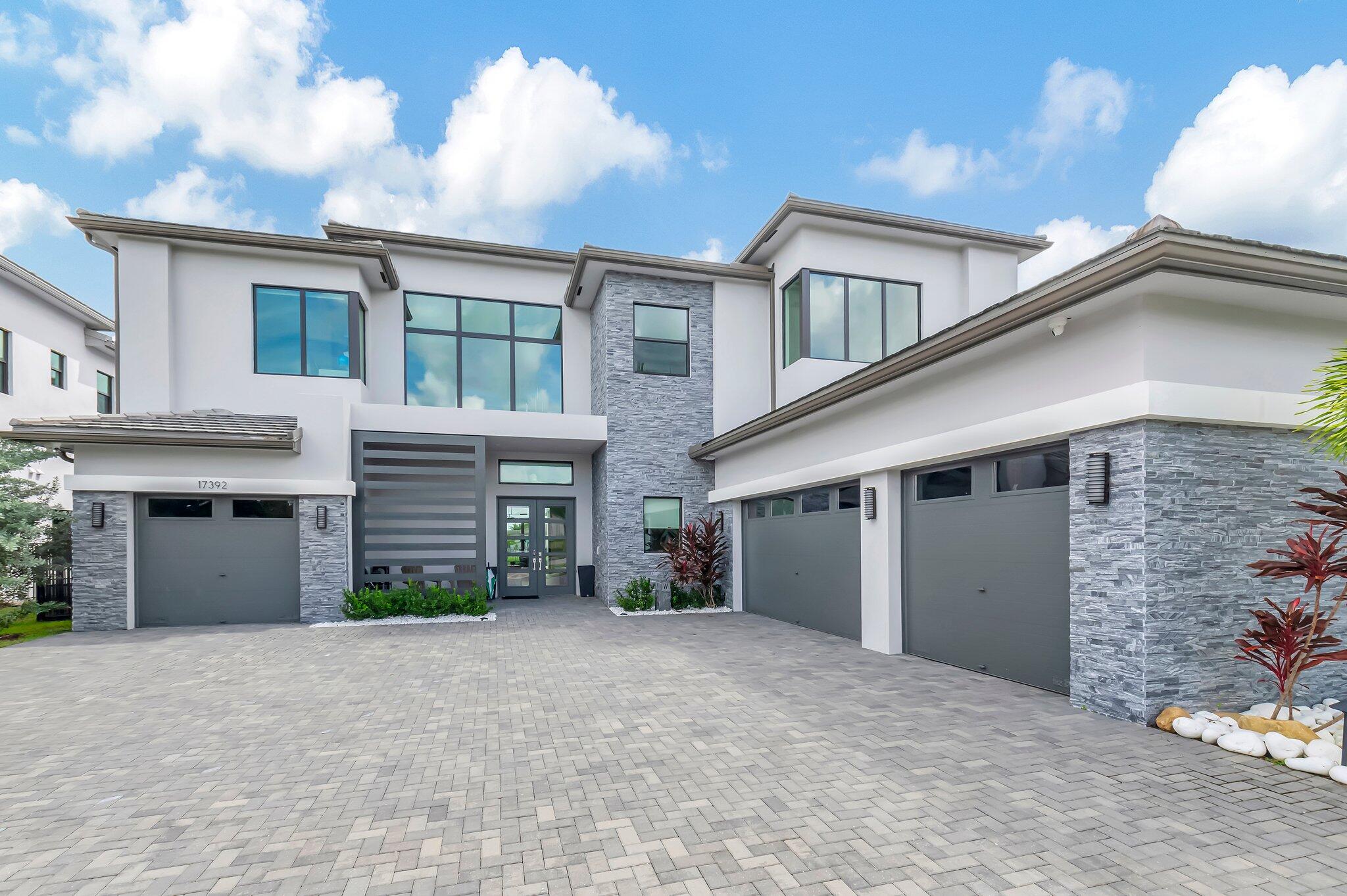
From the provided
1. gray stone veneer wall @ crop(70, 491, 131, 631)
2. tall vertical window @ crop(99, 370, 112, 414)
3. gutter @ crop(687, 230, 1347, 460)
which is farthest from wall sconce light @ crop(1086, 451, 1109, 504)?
tall vertical window @ crop(99, 370, 112, 414)

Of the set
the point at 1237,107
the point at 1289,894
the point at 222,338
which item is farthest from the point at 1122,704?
the point at 222,338

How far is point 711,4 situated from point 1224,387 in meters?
13.4

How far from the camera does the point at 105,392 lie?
20.8 m

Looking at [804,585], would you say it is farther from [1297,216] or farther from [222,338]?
[1297,216]

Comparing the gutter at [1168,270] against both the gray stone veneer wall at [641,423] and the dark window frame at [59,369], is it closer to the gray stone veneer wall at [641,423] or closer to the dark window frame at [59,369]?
the gray stone veneer wall at [641,423]

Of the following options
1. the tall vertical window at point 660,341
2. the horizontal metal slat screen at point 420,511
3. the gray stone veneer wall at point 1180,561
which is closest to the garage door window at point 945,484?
the gray stone veneer wall at point 1180,561

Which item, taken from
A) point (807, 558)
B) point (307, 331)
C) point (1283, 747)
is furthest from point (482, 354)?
point (1283, 747)

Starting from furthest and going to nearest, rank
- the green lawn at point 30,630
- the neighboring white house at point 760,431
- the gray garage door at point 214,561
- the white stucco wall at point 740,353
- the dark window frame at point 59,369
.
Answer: the dark window frame at point 59,369 → the white stucco wall at point 740,353 → the gray garage door at point 214,561 → the green lawn at point 30,630 → the neighboring white house at point 760,431

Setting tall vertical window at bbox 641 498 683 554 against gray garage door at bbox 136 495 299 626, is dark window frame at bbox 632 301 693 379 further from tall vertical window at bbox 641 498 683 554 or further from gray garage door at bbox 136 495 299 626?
gray garage door at bbox 136 495 299 626

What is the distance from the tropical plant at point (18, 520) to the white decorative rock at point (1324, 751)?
18.0 metres

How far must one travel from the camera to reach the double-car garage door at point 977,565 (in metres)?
6.34

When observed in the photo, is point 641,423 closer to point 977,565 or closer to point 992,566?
point 977,565

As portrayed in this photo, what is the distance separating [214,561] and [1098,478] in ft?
45.3

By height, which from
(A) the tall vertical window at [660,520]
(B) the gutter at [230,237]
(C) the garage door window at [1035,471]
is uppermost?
(B) the gutter at [230,237]
